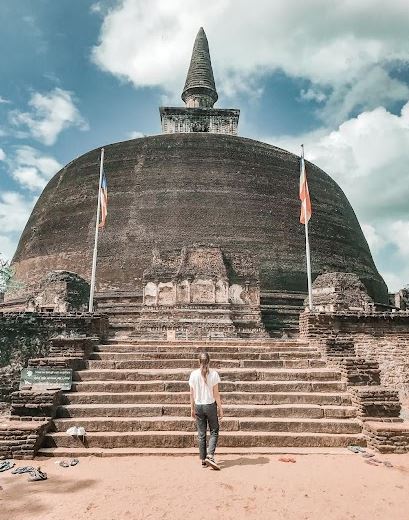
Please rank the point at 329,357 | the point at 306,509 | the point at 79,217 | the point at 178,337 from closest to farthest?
the point at 306,509 → the point at 329,357 → the point at 178,337 → the point at 79,217

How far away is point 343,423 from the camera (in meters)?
5.77

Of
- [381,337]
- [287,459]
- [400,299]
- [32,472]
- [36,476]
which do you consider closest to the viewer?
[36,476]

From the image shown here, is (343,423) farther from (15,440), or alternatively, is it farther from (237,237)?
(237,237)

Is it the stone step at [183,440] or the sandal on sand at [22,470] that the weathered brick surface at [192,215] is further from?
the sandal on sand at [22,470]

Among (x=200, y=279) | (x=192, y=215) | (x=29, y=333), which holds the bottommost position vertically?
(x=29, y=333)

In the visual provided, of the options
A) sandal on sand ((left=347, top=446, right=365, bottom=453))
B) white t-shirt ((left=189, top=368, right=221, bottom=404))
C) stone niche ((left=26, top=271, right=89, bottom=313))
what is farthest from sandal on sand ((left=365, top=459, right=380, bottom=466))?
stone niche ((left=26, top=271, right=89, bottom=313))

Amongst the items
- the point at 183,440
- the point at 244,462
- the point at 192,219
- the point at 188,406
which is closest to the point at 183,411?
the point at 188,406

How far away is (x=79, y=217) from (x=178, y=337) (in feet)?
31.7

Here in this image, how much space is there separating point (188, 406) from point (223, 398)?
61cm

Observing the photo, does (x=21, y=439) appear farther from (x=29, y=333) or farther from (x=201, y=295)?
(x=201, y=295)

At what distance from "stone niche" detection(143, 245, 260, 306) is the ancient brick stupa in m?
0.53

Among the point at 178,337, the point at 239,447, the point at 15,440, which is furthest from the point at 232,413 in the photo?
the point at 178,337

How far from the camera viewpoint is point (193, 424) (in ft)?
18.5

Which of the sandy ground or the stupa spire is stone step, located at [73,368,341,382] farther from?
the stupa spire
